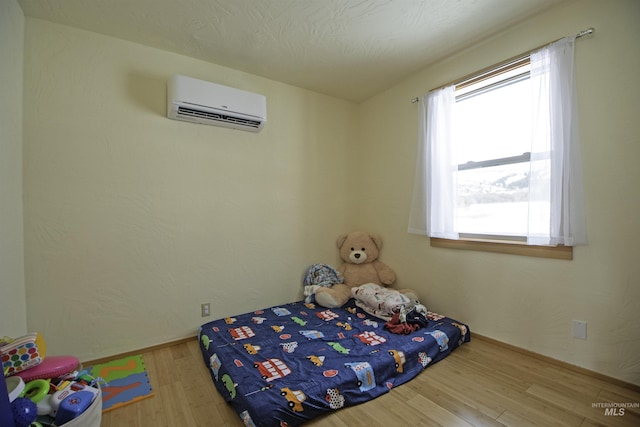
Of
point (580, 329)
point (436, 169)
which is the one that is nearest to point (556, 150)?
point (436, 169)

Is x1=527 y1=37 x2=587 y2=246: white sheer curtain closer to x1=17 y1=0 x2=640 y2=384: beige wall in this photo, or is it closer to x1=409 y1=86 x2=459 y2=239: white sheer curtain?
x1=17 y1=0 x2=640 y2=384: beige wall

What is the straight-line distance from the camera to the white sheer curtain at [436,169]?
2414 mm

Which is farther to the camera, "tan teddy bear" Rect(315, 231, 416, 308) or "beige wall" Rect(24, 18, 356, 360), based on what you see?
"tan teddy bear" Rect(315, 231, 416, 308)

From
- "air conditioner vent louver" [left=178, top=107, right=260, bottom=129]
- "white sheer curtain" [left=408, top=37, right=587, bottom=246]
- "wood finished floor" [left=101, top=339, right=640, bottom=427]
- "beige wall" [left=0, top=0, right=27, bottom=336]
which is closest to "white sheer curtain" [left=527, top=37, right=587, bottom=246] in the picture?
"white sheer curtain" [left=408, top=37, right=587, bottom=246]

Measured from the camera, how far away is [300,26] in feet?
6.57

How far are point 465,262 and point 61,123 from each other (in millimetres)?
3211

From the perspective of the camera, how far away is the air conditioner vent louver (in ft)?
7.39

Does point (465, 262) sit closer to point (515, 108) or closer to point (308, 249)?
point (515, 108)

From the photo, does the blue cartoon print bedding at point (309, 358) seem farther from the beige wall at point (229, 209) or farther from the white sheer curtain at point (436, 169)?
the white sheer curtain at point (436, 169)

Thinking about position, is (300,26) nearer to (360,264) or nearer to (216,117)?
(216,117)

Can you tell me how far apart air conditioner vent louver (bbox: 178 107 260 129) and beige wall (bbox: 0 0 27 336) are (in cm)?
91

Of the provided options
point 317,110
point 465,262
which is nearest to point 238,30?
point 317,110

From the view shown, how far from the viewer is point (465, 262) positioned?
2.37 m

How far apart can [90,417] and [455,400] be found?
1.81 meters
